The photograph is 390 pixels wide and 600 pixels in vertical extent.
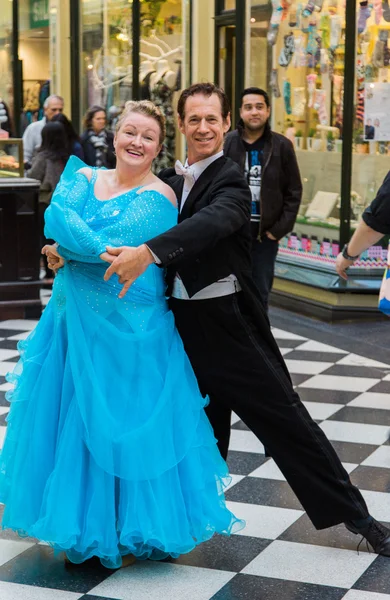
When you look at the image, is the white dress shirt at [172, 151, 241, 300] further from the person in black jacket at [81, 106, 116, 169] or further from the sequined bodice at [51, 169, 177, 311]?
the person in black jacket at [81, 106, 116, 169]

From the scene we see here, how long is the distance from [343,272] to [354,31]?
4551mm

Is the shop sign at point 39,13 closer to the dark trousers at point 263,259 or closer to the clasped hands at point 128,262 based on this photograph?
the dark trousers at point 263,259

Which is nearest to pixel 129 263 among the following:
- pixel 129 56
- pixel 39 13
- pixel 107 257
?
pixel 107 257

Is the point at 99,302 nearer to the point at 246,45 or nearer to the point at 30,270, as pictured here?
the point at 30,270

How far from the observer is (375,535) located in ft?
12.1

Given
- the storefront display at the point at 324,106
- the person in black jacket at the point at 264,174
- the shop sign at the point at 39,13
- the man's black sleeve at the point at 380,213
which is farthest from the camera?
the shop sign at the point at 39,13

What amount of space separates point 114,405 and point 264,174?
3.44m

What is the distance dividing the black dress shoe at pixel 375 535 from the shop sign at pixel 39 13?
12451mm

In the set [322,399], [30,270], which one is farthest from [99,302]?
[30,270]

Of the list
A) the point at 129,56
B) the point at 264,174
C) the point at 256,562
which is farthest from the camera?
the point at 129,56

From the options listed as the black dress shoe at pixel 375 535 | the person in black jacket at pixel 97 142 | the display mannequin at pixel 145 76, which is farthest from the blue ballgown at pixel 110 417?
the display mannequin at pixel 145 76

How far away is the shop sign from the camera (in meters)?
15.1

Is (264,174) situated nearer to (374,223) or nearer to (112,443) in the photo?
(374,223)

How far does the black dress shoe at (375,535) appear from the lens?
3.68m
